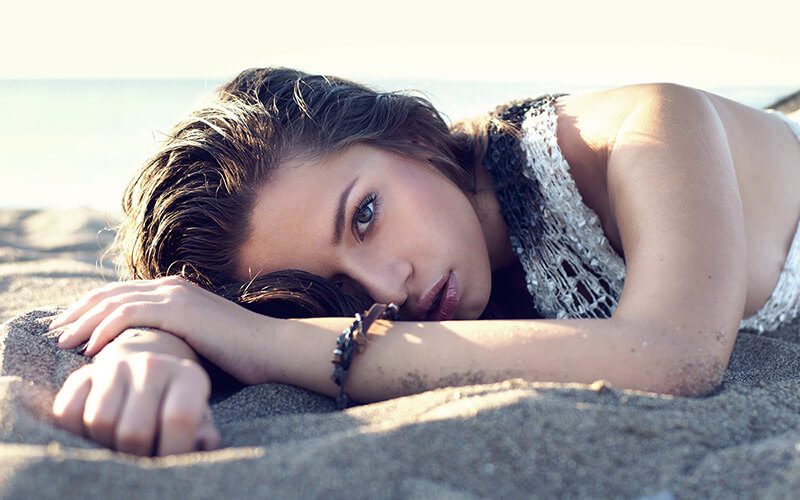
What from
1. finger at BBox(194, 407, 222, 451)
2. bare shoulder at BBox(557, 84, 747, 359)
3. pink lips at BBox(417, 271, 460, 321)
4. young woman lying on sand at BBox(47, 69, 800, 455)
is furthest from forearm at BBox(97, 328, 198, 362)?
bare shoulder at BBox(557, 84, 747, 359)

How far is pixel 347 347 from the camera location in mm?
1344

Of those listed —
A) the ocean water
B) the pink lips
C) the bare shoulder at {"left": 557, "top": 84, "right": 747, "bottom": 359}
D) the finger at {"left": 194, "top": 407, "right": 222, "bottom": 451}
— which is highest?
the bare shoulder at {"left": 557, "top": 84, "right": 747, "bottom": 359}

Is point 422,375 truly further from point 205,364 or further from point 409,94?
point 409,94

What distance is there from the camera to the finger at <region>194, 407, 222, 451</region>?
994 mm

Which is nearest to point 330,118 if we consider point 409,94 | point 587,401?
point 409,94

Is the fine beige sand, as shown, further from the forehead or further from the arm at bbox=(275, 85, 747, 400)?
the forehead

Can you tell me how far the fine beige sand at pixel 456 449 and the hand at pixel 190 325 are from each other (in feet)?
0.36

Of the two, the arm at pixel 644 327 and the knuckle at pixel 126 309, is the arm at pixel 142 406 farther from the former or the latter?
the arm at pixel 644 327

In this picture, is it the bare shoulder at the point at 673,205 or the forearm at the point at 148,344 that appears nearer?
the forearm at the point at 148,344

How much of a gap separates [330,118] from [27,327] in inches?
43.4

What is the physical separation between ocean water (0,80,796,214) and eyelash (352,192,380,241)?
133 inches

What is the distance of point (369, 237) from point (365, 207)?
0.10m

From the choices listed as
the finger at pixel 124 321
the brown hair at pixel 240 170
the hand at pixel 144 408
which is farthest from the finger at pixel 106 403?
the brown hair at pixel 240 170

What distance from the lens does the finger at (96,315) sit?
145 centimetres
